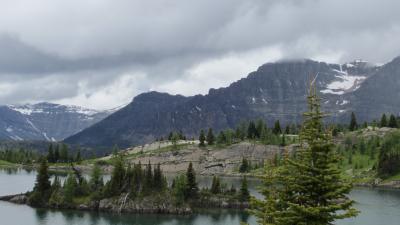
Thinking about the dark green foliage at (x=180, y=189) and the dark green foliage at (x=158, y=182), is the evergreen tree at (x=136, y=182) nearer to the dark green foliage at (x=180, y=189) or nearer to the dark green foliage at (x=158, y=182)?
the dark green foliage at (x=158, y=182)

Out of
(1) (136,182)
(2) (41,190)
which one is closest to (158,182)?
(1) (136,182)

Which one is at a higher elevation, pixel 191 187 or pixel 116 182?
pixel 116 182

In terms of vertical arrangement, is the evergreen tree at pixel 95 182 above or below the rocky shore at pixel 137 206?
above

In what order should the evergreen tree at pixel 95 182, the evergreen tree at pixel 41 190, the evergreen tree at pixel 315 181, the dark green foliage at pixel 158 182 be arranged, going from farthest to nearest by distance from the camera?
the evergreen tree at pixel 95 182 < the evergreen tree at pixel 41 190 < the dark green foliage at pixel 158 182 < the evergreen tree at pixel 315 181

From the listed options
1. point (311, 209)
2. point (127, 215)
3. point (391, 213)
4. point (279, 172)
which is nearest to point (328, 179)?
point (311, 209)

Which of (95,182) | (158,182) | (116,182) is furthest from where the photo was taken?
(95,182)

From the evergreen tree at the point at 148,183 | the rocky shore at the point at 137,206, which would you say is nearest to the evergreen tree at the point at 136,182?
the evergreen tree at the point at 148,183

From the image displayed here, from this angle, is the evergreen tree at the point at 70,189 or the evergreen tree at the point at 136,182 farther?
the evergreen tree at the point at 136,182

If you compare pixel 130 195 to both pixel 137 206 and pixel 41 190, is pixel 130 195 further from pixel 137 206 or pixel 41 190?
pixel 41 190

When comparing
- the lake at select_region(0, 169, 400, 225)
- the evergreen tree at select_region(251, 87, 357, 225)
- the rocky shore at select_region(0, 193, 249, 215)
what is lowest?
the lake at select_region(0, 169, 400, 225)

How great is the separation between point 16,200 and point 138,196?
40.3m

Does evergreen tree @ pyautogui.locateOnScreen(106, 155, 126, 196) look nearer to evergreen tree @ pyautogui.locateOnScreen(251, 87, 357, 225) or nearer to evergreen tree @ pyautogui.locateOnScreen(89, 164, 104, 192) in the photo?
evergreen tree @ pyautogui.locateOnScreen(89, 164, 104, 192)

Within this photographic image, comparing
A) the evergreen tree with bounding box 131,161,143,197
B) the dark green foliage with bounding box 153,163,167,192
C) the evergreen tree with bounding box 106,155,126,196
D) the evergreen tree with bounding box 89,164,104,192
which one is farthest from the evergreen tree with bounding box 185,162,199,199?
the evergreen tree with bounding box 89,164,104,192

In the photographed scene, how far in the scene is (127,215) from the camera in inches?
5955
